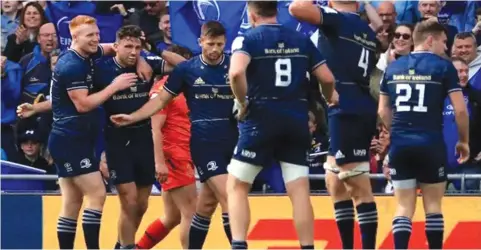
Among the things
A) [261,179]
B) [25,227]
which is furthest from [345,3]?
[25,227]

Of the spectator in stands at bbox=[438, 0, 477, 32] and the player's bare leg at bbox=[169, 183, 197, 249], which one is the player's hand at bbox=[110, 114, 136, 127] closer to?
the player's bare leg at bbox=[169, 183, 197, 249]

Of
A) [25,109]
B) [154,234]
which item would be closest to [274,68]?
[25,109]

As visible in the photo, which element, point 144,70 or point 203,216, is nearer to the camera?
point 203,216

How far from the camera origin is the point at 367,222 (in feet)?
54.0

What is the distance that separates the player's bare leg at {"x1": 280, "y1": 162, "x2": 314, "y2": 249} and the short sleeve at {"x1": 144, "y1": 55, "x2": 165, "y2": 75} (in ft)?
9.54

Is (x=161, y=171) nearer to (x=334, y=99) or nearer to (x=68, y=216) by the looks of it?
(x=68, y=216)

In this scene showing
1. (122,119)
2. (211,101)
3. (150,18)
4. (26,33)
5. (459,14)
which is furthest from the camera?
(26,33)

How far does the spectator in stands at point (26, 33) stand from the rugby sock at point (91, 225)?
4.78 m

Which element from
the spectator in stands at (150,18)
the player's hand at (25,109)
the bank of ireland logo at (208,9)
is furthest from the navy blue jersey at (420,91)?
the spectator in stands at (150,18)

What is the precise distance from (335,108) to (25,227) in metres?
4.68

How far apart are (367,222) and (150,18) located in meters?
5.63

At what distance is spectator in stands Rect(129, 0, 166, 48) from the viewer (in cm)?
2086

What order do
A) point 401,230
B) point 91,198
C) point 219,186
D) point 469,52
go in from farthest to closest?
point 469,52 < point 219,186 < point 91,198 < point 401,230

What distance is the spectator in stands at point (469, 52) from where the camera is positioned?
19.0m
